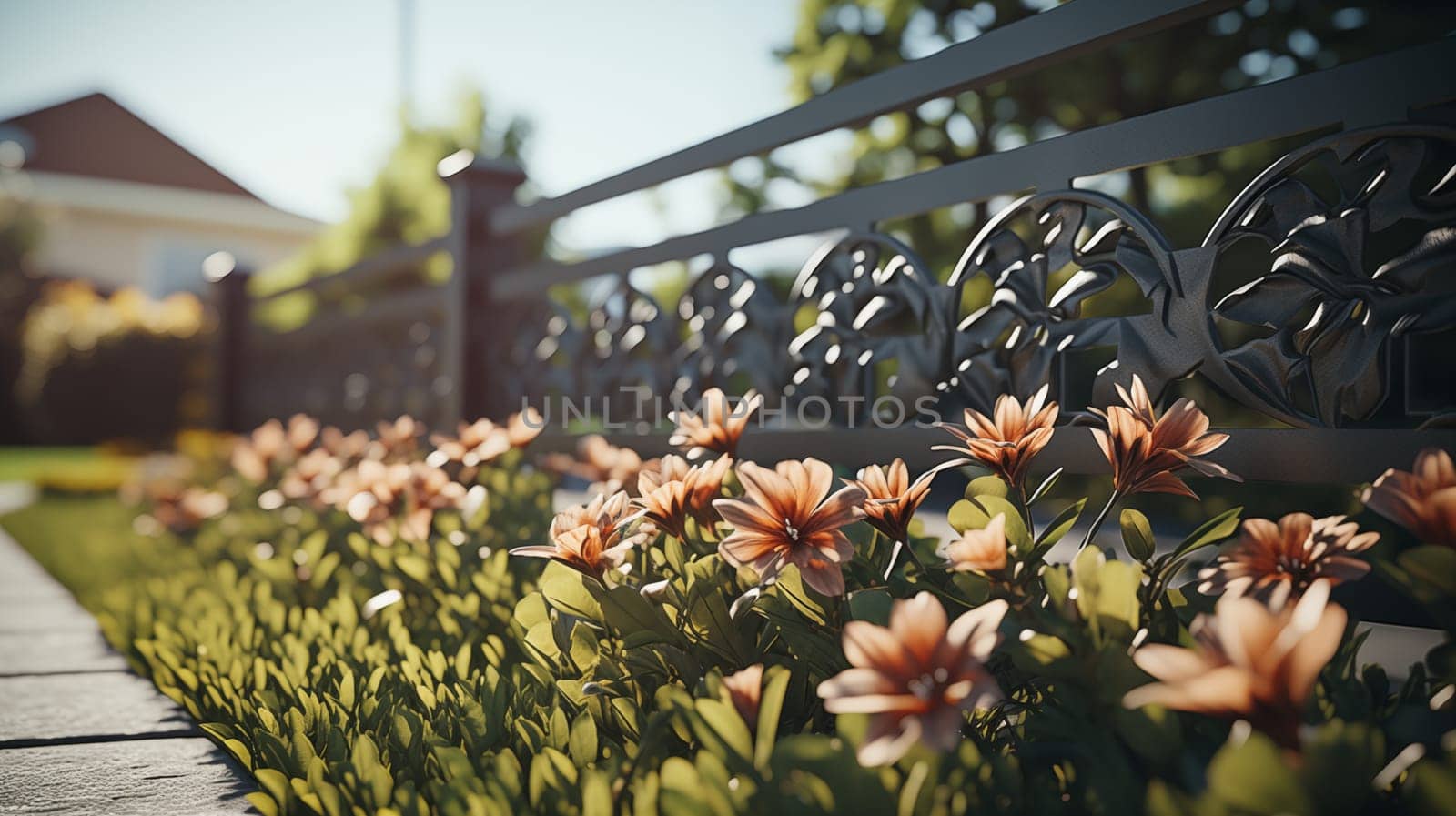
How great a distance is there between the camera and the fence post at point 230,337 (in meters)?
7.90

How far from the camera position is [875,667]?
1048 millimetres

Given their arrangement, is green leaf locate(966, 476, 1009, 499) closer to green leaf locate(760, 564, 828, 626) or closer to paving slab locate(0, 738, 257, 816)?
green leaf locate(760, 564, 828, 626)

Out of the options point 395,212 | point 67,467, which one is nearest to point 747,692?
point 395,212

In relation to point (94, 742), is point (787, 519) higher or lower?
higher

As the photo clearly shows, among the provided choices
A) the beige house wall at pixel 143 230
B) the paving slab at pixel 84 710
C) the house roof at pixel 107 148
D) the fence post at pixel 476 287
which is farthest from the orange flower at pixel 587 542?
the house roof at pixel 107 148

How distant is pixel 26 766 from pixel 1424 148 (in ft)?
8.81

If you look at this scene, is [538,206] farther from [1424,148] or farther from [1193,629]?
[1193,629]

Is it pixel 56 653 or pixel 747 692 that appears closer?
pixel 747 692

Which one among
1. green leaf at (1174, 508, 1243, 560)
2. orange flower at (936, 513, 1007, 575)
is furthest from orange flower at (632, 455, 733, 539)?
green leaf at (1174, 508, 1243, 560)

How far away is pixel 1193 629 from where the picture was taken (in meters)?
1.05

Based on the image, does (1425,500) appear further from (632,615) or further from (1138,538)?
(632,615)

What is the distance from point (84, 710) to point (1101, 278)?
2479 millimetres

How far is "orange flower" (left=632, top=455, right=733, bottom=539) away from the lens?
64.6 inches

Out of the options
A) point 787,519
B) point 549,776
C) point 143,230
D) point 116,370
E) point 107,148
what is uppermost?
point 107,148
